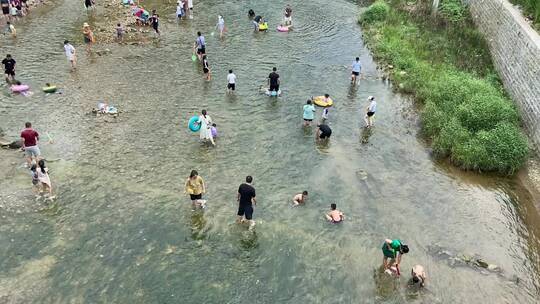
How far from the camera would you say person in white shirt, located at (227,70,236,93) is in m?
24.1

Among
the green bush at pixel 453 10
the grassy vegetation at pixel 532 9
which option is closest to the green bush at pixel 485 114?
the grassy vegetation at pixel 532 9

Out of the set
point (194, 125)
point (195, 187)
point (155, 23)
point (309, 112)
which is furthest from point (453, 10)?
point (195, 187)

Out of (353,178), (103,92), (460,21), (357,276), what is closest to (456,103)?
(353,178)

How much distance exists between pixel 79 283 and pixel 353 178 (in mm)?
11052

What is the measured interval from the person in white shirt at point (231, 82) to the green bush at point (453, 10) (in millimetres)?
19726

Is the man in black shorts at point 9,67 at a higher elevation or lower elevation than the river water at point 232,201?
higher

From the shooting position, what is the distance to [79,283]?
44.7 ft

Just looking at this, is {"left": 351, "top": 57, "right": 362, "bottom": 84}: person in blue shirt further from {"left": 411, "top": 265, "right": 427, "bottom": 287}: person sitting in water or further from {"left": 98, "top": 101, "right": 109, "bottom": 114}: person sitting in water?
{"left": 411, "top": 265, "right": 427, "bottom": 287}: person sitting in water

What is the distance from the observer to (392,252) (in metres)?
14.5

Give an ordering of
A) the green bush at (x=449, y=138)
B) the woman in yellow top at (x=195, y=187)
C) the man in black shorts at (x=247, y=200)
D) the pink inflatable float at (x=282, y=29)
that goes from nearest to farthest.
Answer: the man in black shorts at (x=247, y=200) < the woman in yellow top at (x=195, y=187) < the green bush at (x=449, y=138) < the pink inflatable float at (x=282, y=29)

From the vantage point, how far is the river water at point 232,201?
14188mm

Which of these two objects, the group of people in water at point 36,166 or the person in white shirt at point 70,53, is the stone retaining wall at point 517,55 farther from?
the person in white shirt at point 70,53

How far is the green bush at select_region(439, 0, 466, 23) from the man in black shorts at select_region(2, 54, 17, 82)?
29.6 m

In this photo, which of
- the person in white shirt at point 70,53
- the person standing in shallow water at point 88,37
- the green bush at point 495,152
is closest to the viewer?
the green bush at point 495,152
